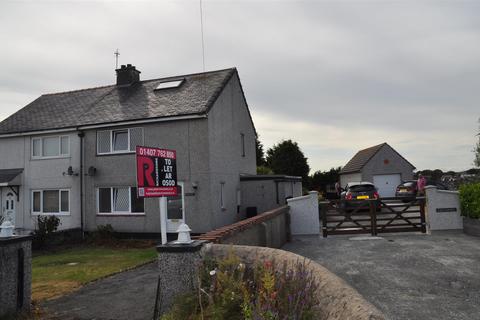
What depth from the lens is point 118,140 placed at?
55.8 feet

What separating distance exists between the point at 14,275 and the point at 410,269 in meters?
7.97

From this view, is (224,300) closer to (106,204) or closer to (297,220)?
(297,220)

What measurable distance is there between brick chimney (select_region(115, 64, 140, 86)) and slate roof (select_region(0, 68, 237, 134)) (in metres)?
0.33

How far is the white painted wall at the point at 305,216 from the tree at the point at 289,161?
2639 centimetres

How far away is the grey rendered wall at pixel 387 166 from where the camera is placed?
34.4 metres

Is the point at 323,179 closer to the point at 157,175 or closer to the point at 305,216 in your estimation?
the point at 305,216

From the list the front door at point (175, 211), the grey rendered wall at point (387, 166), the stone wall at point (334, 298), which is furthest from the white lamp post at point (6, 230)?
the grey rendered wall at point (387, 166)

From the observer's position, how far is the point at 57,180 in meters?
17.7

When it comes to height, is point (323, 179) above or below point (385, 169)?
below

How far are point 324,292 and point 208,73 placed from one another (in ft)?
56.5

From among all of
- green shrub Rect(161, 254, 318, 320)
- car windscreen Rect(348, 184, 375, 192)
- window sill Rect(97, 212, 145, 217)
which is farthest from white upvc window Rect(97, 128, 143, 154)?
green shrub Rect(161, 254, 318, 320)

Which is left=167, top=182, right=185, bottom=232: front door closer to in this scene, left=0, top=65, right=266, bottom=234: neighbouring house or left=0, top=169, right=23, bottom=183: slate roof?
left=0, top=65, right=266, bottom=234: neighbouring house

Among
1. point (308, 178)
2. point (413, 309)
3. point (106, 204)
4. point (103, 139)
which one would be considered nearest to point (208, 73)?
point (103, 139)

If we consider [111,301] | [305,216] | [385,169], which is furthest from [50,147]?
[385,169]
